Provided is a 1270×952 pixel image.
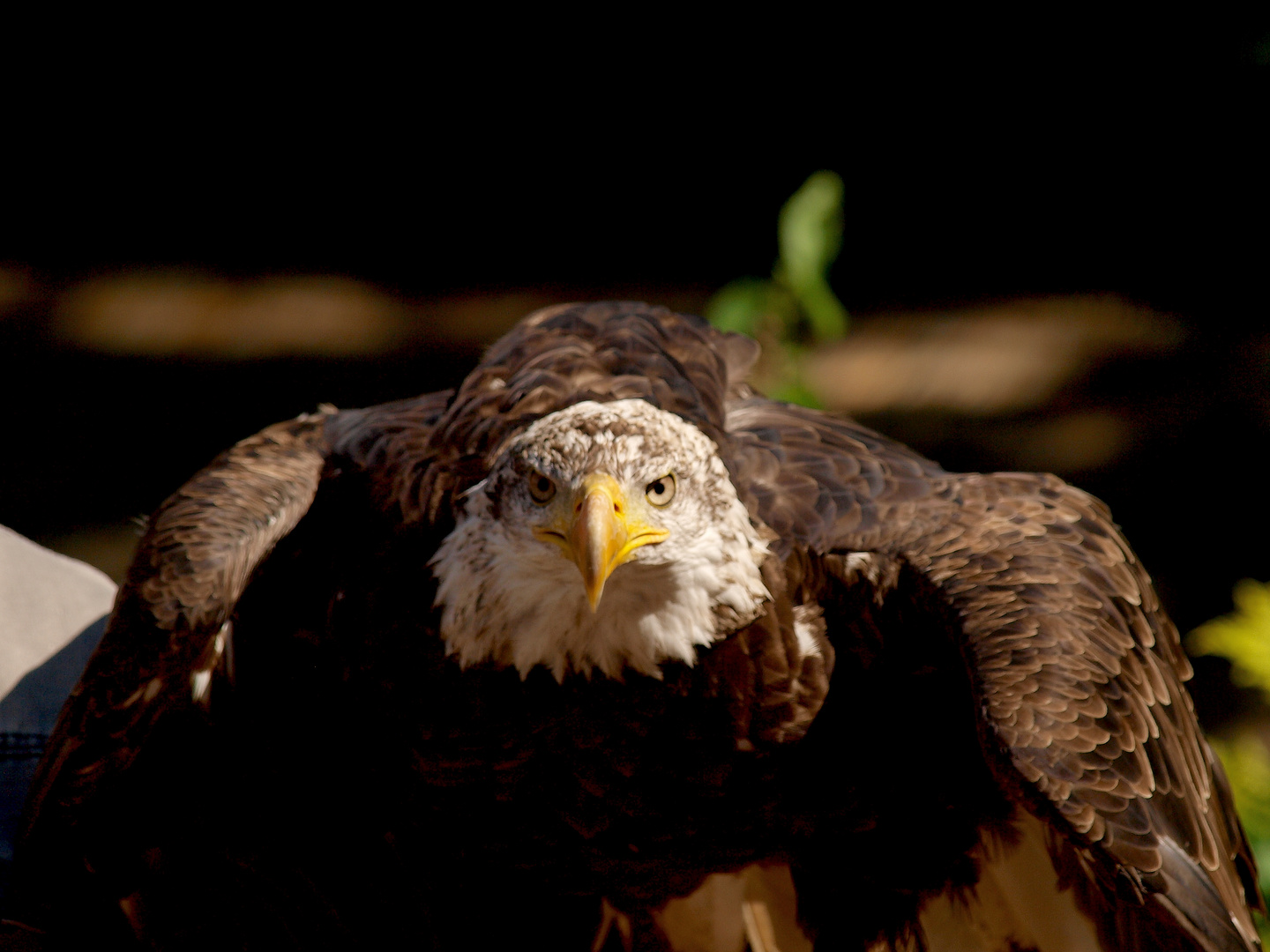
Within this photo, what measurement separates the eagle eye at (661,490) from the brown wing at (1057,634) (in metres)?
0.25

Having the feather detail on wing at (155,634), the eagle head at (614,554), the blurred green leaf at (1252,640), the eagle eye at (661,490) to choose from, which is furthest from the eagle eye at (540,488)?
the blurred green leaf at (1252,640)

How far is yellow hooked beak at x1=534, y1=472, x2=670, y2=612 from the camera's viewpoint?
137 cm

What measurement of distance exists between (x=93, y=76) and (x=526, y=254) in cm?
124

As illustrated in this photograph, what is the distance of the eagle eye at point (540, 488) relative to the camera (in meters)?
1.47

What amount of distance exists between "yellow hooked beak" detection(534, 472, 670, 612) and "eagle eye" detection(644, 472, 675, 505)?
0.11 ft

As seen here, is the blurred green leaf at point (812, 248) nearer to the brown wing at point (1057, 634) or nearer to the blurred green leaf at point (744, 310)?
the blurred green leaf at point (744, 310)

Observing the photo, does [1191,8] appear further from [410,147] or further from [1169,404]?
[410,147]

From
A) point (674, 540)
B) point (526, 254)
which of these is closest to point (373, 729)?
point (674, 540)

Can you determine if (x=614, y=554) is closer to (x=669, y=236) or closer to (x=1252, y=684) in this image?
(x=1252, y=684)

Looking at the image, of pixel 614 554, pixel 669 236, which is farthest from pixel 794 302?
pixel 669 236

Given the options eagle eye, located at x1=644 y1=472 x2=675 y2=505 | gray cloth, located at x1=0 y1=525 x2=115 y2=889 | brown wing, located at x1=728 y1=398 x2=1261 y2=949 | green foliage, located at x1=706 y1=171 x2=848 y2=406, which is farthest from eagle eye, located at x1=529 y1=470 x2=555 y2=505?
gray cloth, located at x1=0 y1=525 x2=115 y2=889

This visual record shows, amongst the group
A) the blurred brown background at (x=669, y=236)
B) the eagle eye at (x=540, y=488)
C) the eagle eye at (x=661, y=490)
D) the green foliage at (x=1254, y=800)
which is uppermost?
the blurred brown background at (x=669, y=236)

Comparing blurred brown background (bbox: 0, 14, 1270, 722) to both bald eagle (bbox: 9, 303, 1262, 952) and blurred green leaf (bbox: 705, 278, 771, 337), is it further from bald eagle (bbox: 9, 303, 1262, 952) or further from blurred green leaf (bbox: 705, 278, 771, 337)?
bald eagle (bbox: 9, 303, 1262, 952)

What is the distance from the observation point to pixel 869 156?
3385mm
